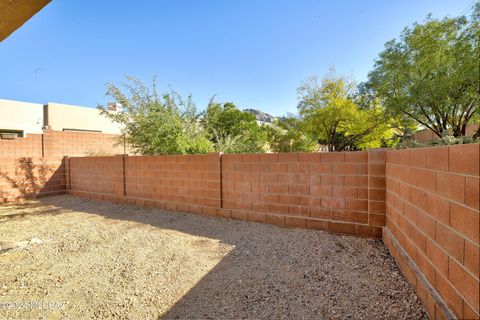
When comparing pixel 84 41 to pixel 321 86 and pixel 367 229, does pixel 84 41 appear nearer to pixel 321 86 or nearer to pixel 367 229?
pixel 367 229

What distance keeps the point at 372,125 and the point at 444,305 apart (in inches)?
610

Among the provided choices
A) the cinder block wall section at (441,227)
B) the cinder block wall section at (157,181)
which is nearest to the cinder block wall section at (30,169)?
the cinder block wall section at (157,181)

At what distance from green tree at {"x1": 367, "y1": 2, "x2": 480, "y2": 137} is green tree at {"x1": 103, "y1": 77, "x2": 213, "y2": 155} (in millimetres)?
8175

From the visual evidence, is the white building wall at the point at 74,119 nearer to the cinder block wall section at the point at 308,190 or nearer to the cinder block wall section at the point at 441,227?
the cinder block wall section at the point at 308,190

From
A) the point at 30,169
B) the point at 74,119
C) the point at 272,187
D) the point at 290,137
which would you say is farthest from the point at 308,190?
the point at 74,119

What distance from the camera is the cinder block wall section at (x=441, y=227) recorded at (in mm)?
1296

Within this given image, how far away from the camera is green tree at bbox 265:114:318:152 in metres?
17.8

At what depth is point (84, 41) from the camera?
8516 mm

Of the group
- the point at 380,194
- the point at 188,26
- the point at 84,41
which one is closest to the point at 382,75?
the point at 188,26

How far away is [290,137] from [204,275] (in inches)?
669

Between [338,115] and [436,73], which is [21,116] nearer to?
[338,115]

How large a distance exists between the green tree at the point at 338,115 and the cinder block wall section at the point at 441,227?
13.5 metres

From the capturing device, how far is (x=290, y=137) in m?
18.8

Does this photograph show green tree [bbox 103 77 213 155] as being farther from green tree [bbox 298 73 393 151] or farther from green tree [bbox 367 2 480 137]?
green tree [bbox 298 73 393 151]
